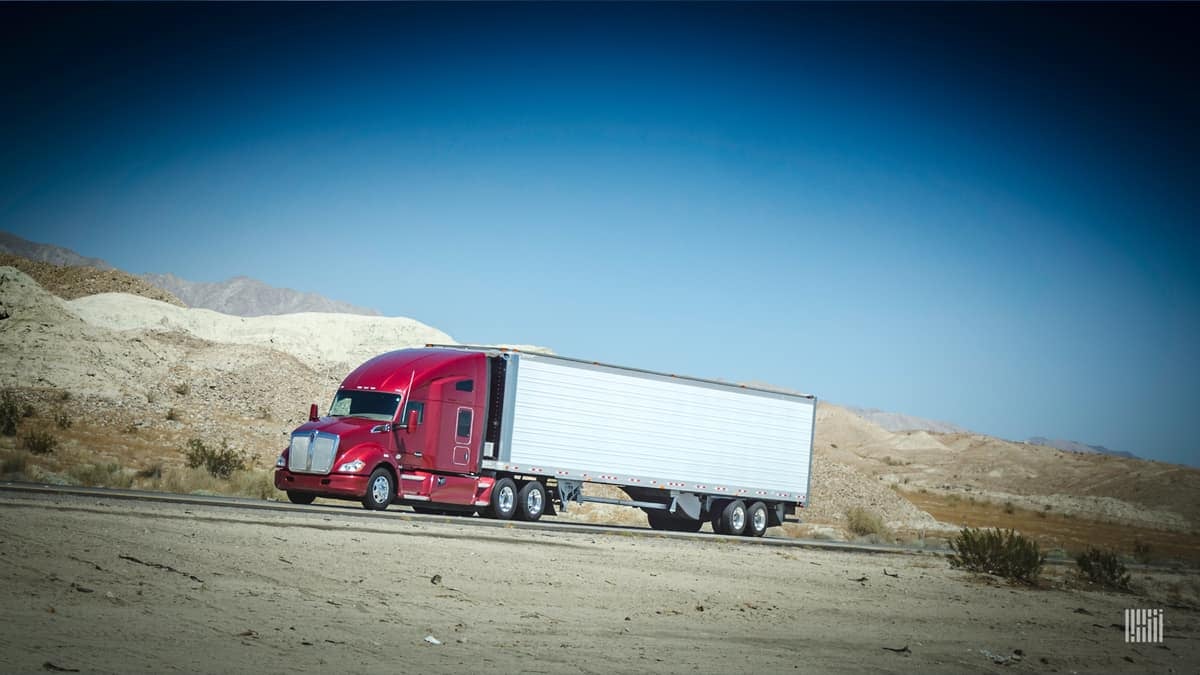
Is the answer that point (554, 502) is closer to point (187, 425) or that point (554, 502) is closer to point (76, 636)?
point (76, 636)

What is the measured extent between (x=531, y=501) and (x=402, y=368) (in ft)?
16.3

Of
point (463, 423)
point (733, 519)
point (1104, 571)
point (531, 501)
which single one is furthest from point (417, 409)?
point (1104, 571)

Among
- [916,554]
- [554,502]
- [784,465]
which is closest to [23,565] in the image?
[554,502]

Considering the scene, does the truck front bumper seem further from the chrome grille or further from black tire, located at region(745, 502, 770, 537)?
black tire, located at region(745, 502, 770, 537)

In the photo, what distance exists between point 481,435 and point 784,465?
11.2 m

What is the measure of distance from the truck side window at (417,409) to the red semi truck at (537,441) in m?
0.03

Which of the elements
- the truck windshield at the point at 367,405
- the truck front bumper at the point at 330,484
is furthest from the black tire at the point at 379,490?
the truck windshield at the point at 367,405

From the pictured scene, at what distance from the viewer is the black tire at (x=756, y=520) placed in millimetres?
34031

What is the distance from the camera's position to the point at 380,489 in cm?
2636

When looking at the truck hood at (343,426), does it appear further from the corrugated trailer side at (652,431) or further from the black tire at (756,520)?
the black tire at (756,520)

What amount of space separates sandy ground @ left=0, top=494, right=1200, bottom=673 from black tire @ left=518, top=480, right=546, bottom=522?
20.5 feet

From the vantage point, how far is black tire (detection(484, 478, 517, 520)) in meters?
28.3

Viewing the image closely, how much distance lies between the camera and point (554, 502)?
30.0 meters

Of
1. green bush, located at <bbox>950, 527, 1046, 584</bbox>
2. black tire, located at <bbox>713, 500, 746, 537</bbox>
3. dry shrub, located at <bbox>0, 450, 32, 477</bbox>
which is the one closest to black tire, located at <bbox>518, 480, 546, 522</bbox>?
black tire, located at <bbox>713, 500, 746, 537</bbox>
